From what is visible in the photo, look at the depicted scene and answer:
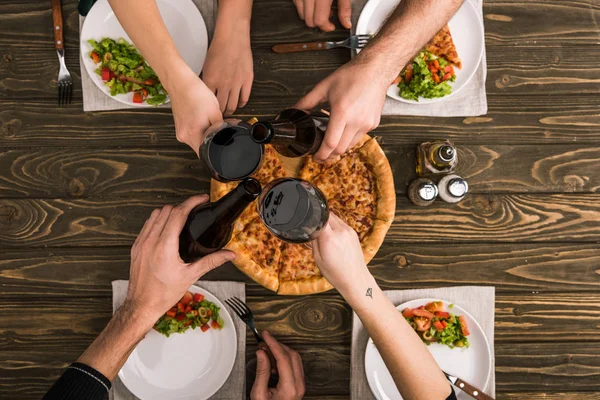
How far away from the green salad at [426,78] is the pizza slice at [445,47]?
3cm

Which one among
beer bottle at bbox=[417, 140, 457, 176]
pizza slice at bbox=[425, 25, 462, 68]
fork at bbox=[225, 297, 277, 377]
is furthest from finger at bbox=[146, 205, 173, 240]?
pizza slice at bbox=[425, 25, 462, 68]

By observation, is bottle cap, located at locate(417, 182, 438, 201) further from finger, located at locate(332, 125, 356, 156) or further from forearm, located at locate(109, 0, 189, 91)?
forearm, located at locate(109, 0, 189, 91)

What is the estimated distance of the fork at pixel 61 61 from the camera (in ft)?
7.07

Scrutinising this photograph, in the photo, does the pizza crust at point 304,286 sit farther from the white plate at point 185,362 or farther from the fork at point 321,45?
the fork at point 321,45

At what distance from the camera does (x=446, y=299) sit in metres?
2.18

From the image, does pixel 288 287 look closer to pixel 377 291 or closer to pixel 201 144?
pixel 377 291

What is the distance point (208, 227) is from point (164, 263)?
0.72ft

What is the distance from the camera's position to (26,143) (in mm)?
2227

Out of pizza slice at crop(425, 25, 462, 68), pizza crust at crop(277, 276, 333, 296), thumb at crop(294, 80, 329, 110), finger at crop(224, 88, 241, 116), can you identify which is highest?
pizza slice at crop(425, 25, 462, 68)

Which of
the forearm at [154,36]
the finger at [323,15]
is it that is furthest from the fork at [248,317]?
the finger at [323,15]

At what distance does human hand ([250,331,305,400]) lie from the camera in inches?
83.2

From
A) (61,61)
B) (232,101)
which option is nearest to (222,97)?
(232,101)

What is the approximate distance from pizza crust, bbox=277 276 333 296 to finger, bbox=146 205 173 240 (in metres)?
0.58

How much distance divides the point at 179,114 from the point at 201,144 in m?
0.17
